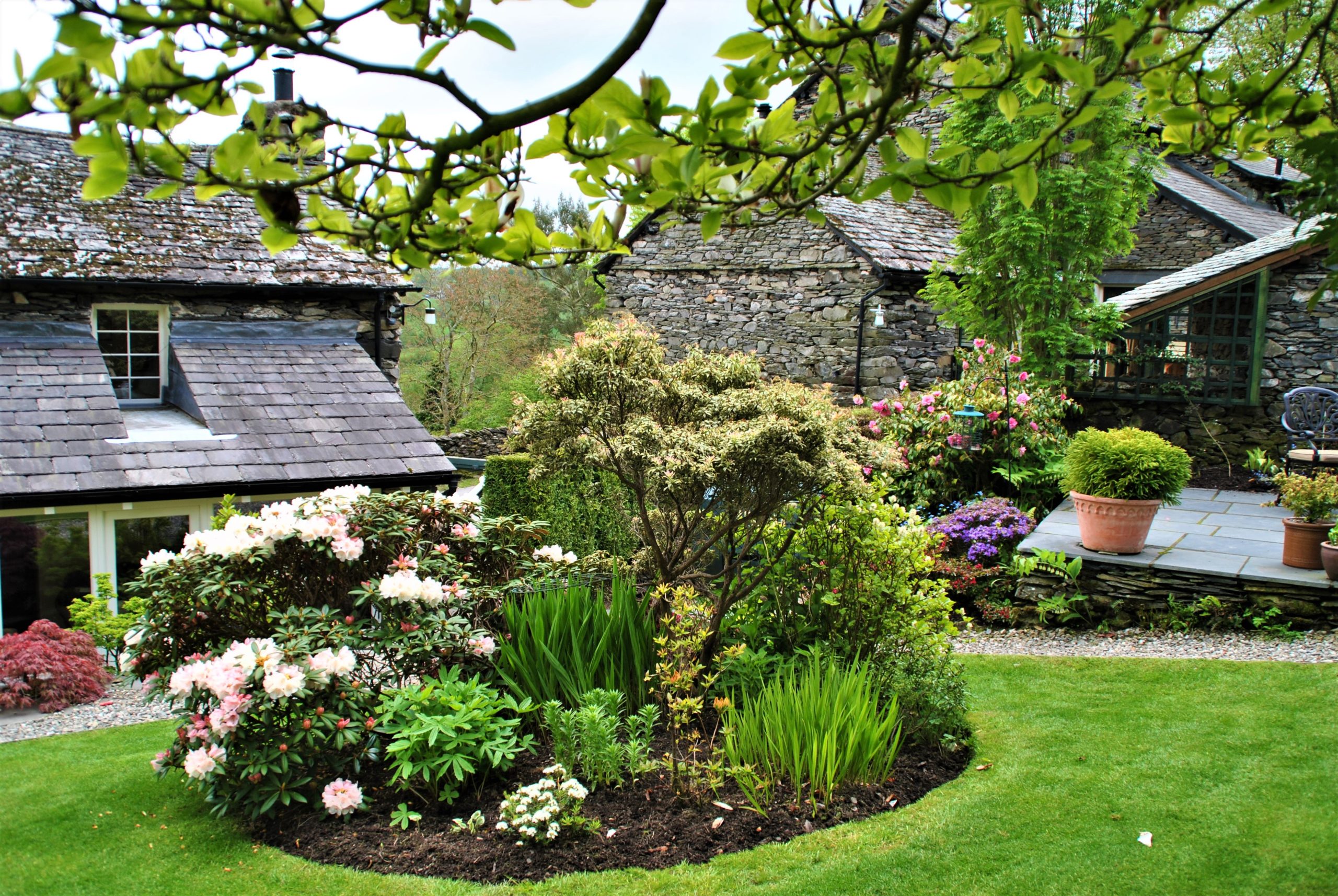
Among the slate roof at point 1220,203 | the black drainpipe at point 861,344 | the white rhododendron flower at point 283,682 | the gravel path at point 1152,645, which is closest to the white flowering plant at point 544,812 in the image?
the white rhododendron flower at point 283,682

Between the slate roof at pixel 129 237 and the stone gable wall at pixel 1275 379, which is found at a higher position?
the slate roof at pixel 129 237

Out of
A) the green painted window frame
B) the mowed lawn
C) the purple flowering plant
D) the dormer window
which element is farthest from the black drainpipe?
the dormer window

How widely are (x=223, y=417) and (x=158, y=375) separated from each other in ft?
5.07

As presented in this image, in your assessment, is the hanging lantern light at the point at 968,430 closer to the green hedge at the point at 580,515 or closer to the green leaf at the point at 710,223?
the green hedge at the point at 580,515

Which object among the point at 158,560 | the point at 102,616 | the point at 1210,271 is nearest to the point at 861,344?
the point at 1210,271

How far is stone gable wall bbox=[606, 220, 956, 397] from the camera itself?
15.2m

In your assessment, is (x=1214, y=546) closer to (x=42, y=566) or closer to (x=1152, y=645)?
(x=1152, y=645)

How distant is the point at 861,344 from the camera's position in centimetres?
1530

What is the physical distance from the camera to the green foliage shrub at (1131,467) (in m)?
7.68

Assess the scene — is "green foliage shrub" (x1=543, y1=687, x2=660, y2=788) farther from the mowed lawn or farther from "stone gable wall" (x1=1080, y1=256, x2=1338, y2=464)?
"stone gable wall" (x1=1080, y1=256, x2=1338, y2=464)

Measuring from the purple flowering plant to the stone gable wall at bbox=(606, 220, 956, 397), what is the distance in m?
6.08

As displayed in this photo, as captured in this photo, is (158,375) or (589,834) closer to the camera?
(589,834)

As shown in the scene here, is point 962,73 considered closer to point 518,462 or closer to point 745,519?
point 745,519

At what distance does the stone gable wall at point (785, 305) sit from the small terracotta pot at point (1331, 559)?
8.46 metres
